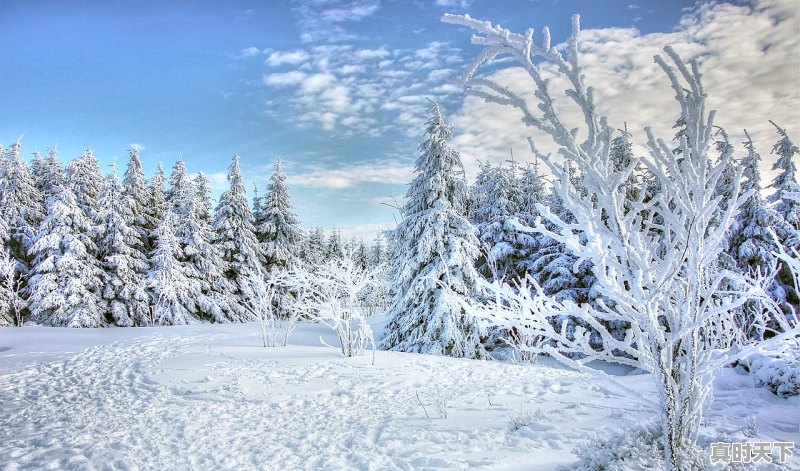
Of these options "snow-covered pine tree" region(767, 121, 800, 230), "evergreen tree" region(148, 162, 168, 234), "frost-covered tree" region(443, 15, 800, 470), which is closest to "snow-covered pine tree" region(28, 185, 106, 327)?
"evergreen tree" region(148, 162, 168, 234)

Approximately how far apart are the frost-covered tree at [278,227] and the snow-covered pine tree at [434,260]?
12580mm

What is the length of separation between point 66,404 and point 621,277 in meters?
8.80

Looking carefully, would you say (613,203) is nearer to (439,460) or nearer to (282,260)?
(439,460)

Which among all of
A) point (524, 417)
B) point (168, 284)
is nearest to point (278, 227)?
point (168, 284)

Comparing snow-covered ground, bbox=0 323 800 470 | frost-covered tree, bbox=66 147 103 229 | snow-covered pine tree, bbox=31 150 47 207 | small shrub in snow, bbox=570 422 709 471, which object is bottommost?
snow-covered ground, bbox=0 323 800 470

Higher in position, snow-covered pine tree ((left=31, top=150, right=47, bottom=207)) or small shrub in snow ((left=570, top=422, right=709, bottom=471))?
snow-covered pine tree ((left=31, top=150, right=47, bottom=207))

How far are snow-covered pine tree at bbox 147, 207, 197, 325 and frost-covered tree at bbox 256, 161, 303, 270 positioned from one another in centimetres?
479

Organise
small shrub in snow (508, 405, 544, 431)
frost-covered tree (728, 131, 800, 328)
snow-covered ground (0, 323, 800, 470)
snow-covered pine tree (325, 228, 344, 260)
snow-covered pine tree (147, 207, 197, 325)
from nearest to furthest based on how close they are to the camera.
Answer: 1. snow-covered ground (0, 323, 800, 470)
2. small shrub in snow (508, 405, 544, 431)
3. frost-covered tree (728, 131, 800, 328)
4. snow-covered pine tree (147, 207, 197, 325)
5. snow-covered pine tree (325, 228, 344, 260)

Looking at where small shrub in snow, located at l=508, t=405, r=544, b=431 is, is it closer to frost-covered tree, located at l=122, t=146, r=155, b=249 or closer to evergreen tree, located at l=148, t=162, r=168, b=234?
frost-covered tree, located at l=122, t=146, r=155, b=249

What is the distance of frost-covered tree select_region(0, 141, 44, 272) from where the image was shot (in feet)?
70.3

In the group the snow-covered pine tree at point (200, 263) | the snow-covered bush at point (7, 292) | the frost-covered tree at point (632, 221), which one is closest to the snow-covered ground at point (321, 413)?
the frost-covered tree at point (632, 221)

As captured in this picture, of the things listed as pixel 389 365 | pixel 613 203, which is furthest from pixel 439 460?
pixel 389 365

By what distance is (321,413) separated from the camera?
630cm

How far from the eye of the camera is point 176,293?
22.0 meters
